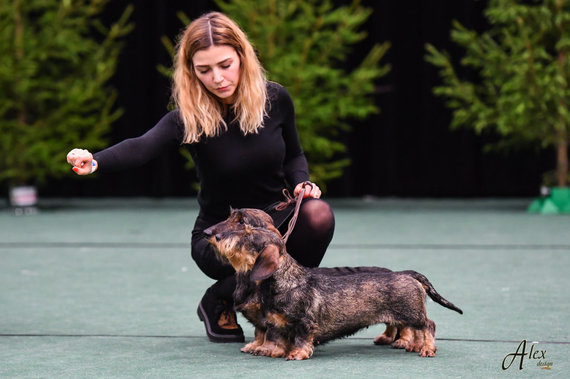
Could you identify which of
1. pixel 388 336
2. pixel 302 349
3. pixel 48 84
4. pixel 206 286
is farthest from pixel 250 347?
pixel 48 84

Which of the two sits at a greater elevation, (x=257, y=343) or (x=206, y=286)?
(x=257, y=343)

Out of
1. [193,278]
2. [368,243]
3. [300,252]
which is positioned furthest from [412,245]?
[300,252]

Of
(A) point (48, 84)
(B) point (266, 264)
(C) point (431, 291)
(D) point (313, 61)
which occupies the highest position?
(D) point (313, 61)

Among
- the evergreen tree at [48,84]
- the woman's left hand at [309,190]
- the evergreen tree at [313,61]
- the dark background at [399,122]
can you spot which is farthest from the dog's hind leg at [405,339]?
the dark background at [399,122]

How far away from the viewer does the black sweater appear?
300cm

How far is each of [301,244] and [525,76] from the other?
4983 millimetres

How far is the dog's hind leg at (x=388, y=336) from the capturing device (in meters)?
2.91

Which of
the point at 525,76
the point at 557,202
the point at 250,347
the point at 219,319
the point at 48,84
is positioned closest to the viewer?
the point at 250,347

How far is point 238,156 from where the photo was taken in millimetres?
3018

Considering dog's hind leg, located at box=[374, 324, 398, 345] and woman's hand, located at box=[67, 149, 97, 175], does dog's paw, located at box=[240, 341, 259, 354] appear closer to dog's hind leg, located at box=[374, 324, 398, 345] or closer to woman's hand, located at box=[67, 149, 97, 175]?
dog's hind leg, located at box=[374, 324, 398, 345]

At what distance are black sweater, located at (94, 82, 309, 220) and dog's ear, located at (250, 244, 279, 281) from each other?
467mm

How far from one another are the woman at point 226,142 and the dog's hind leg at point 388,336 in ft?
1.18

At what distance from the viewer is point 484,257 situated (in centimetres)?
499

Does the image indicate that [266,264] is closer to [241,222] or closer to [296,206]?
[241,222]
